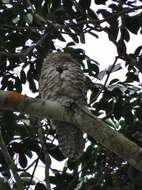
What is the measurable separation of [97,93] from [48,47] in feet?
1.67

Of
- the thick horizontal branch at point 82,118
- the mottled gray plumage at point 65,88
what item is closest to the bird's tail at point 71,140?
the mottled gray plumage at point 65,88

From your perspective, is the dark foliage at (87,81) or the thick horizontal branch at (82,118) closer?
the thick horizontal branch at (82,118)

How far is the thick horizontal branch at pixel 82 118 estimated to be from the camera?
2.18 metres

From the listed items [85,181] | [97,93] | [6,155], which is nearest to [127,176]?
[85,181]

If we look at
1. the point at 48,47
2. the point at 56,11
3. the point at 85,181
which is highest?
the point at 56,11

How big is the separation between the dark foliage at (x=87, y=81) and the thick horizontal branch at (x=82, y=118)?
3.42ft

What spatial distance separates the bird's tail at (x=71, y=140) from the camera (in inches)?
116

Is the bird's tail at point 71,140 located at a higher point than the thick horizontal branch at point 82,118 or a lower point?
lower

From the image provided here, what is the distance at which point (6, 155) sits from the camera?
2756 millimetres

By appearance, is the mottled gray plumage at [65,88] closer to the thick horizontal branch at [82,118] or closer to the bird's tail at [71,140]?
the bird's tail at [71,140]

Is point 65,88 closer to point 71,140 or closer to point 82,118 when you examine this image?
point 71,140

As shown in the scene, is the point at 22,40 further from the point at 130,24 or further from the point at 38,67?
the point at 130,24

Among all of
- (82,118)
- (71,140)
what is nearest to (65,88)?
(71,140)

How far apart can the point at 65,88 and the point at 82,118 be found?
0.76 m
